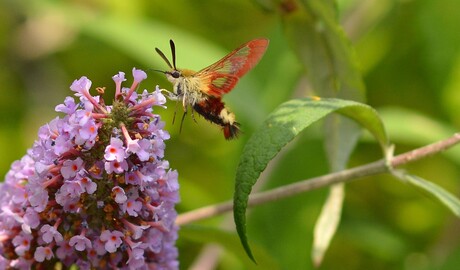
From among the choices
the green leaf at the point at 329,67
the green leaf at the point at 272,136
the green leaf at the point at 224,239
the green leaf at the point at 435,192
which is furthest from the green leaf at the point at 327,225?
the green leaf at the point at 272,136

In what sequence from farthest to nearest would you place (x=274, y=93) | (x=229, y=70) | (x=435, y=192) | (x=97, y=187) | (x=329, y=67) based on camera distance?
1. (x=274, y=93)
2. (x=329, y=67)
3. (x=435, y=192)
4. (x=229, y=70)
5. (x=97, y=187)

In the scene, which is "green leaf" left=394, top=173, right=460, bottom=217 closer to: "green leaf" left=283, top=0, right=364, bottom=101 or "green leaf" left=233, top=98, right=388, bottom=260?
"green leaf" left=233, top=98, right=388, bottom=260

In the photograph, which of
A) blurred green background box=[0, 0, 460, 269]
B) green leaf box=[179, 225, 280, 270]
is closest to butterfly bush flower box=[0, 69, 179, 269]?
green leaf box=[179, 225, 280, 270]

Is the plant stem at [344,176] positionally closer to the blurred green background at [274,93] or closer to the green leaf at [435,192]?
the green leaf at [435,192]

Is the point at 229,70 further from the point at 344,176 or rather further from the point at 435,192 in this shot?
the point at 435,192

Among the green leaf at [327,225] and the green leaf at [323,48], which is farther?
the green leaf at [323,48]

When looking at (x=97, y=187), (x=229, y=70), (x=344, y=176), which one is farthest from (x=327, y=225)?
(x=97, y=187)
